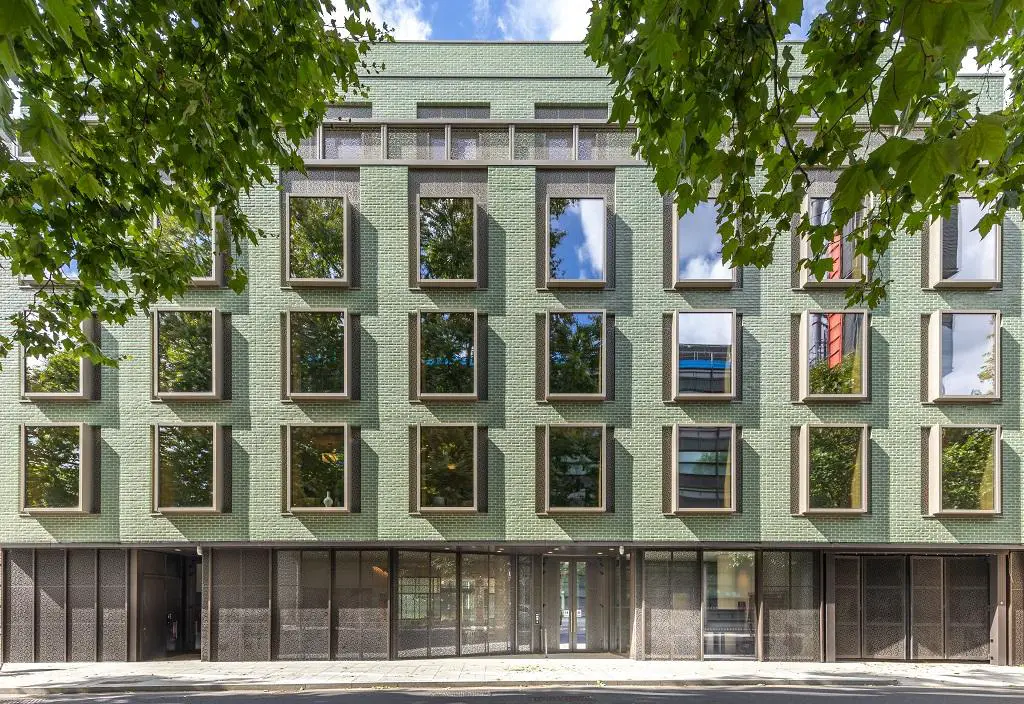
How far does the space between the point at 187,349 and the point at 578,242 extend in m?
10.1

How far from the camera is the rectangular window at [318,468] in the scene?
1532cm

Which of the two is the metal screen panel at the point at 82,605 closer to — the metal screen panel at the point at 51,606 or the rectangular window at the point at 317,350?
the metal screen panel at the point at 51,606

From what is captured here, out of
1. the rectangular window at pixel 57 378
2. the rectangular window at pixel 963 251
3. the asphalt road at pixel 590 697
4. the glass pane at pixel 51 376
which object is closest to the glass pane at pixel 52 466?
the rectangular window at pixel 57 378

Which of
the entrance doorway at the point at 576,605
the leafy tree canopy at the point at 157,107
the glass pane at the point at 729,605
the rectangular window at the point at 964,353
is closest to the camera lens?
the leafy tree canopy at the point at 157,107

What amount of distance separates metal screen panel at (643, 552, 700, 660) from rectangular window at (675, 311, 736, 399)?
169 inches

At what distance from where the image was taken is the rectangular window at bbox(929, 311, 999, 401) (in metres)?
15.5

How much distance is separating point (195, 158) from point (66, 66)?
1.87 metres

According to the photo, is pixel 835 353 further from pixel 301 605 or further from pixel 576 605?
pixel 301 605

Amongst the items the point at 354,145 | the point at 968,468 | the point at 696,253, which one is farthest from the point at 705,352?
the point at 354,145

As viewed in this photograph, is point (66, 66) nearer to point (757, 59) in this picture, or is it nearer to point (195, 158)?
point (195, 158)

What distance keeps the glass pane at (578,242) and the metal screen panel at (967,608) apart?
11959mm

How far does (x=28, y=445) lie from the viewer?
609 inches

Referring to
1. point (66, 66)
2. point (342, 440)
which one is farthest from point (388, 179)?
point (66, 66)

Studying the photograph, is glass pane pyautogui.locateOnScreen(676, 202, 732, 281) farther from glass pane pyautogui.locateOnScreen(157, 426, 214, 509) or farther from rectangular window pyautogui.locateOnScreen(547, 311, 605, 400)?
glass pane pyautogui.locateOnScreen(157, 426, 214, 509)
